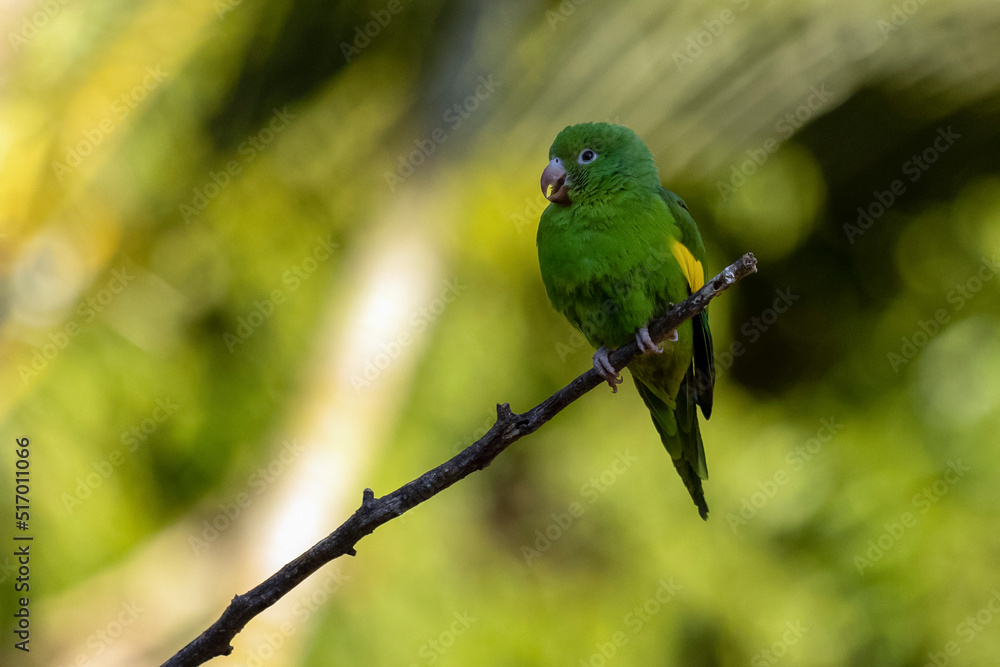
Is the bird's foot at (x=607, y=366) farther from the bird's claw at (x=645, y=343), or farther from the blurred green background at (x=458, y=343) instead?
the blurred green background at (x=458, y=343)

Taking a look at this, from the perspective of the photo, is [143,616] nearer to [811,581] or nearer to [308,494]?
[308,494]

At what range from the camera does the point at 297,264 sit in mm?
3844

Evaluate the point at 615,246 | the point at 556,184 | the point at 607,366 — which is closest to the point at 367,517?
the point at 607,366

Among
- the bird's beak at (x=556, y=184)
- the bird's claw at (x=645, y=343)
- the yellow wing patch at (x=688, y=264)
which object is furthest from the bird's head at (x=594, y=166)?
the bird's claw at (x=645, y=343)

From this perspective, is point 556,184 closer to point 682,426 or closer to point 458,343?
point 682,426

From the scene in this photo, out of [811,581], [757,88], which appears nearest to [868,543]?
[811,581]

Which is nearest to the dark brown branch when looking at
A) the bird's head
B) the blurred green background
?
the bird's head

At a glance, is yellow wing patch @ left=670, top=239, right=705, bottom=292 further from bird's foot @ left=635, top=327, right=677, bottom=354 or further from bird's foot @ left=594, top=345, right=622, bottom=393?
bird's foot @ left=594, top=345, right=622, bottom=393

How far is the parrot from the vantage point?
2.07 meters

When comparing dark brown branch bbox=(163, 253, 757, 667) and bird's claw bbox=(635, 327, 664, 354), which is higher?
bird's claw bbox=(635, 327, 664, 354)

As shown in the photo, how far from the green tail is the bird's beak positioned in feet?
2.57

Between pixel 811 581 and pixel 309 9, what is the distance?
13.3 ft

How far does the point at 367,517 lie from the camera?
4.50 feet

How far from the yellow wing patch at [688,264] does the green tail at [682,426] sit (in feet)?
1.40
